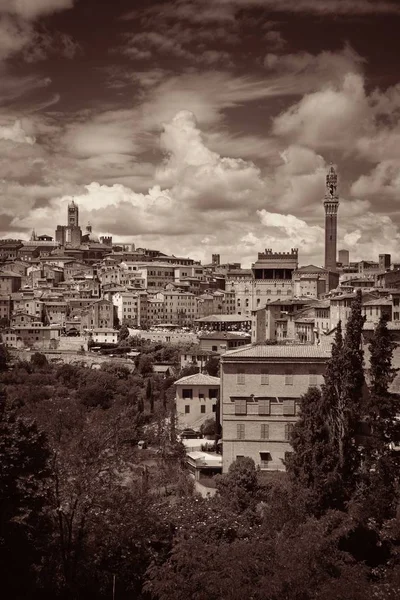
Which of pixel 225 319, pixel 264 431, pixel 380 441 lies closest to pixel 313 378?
pixel 264 431

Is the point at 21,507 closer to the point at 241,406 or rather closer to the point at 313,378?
the point at 241,406

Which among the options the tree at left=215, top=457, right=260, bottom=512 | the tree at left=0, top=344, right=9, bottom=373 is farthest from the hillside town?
the tree at left=0, top=344, right=9, bottom=373

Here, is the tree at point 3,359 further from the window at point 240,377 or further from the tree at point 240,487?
the tree at point 240,487

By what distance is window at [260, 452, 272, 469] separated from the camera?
27.5m

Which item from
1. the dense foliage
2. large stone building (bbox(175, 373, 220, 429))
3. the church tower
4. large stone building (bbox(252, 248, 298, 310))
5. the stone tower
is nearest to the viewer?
the dense foliage

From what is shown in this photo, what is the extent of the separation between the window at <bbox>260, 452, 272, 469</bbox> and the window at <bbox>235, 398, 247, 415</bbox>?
5.64 ft

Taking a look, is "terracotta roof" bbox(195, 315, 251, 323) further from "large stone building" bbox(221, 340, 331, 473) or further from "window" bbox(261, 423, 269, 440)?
"window" bbox(261, 423, 269, 440)

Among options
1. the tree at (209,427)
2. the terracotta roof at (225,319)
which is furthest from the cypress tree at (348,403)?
the terracotta roof at (225,319)

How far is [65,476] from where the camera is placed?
17016mm

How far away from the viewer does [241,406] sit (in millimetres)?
27812

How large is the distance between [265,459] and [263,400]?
88.1 inches

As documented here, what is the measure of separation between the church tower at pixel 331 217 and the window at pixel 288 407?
76.6m

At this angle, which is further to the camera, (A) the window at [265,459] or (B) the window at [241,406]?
(B) the window at [241,406]

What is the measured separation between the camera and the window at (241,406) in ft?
91.1
